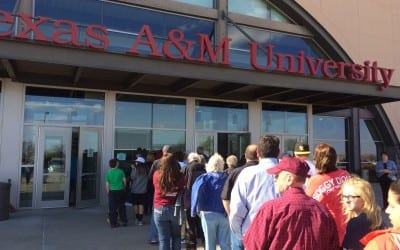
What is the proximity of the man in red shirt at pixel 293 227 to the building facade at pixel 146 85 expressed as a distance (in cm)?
865

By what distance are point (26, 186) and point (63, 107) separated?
8.65ft

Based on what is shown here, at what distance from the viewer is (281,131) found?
1664 cm

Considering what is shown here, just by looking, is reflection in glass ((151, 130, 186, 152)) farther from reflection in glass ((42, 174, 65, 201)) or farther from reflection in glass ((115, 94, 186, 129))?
reflection in glass ((42, 174, 65, 201))

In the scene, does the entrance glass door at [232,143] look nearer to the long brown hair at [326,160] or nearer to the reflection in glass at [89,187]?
the reflection in glass at [89,187]

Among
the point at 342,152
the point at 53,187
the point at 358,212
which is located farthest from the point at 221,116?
the point at 358,212

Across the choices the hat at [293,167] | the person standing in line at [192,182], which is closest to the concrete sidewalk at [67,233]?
the person standing in line at [192,182]

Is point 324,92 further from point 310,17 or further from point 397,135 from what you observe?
point 397,135

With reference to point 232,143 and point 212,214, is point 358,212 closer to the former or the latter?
point 212,214

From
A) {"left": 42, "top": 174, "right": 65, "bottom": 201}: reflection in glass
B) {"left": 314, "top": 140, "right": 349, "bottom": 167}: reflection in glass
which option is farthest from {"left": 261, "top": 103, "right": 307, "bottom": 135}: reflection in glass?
{"left": 42, "top": 174, "right": 65, "bottom": 201}: reflection in glass

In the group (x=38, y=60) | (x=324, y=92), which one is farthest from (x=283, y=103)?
(x=38, y=60)

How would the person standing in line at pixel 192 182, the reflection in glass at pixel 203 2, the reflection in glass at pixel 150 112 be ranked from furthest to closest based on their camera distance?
the reflection in glass at pixel 203 2, the reflection in glass at pixel 150 112, the person standing in line at pixel 192 182

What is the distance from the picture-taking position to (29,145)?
12102mm

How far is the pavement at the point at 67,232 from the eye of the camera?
758cm

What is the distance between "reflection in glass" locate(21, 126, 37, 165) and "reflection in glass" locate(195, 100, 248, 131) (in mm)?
5623
